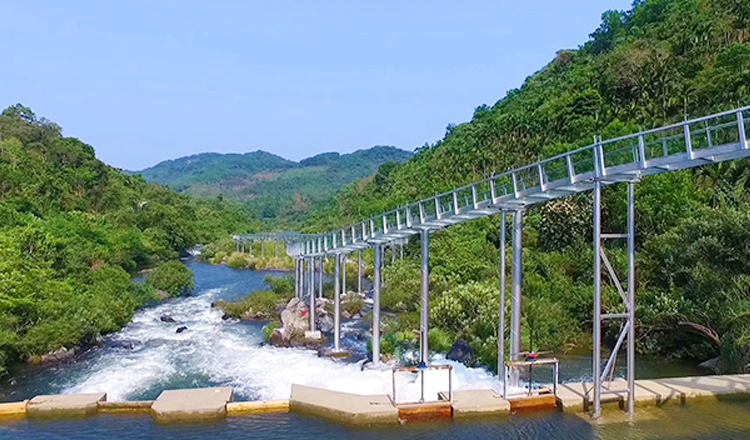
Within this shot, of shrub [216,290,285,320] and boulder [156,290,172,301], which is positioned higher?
boulder [156,290,172,301]

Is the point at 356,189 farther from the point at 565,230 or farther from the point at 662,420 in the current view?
the point at 662,420

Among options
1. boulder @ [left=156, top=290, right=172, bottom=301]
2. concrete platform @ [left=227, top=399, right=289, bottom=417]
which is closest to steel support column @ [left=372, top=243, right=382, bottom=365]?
concrete platform @ [left=227, top=399, right=289, bottom=417]

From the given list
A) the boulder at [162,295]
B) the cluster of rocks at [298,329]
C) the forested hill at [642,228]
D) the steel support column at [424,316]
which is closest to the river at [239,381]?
the cluster of rocks at [298,329]

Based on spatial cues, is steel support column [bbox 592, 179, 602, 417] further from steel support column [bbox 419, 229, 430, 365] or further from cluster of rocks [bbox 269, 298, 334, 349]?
cluster of rocks [bbox 269, 298, 334, 349]

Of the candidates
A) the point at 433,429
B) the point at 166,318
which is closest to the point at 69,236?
the point at 166,318

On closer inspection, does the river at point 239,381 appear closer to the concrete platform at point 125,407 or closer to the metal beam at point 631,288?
the concrete platform at point 125,407

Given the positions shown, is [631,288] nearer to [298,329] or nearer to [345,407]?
[345,407]
